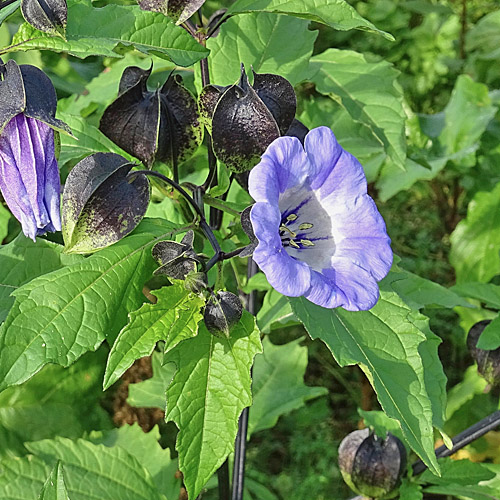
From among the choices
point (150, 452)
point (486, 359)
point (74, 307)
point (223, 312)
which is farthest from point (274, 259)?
point (150, 452)

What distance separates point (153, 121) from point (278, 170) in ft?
0.57

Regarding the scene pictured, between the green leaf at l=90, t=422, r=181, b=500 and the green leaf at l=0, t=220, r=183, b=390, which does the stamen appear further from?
the green leaf at l=90, t=422, r=181, b=500

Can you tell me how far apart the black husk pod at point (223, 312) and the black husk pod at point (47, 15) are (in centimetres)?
29

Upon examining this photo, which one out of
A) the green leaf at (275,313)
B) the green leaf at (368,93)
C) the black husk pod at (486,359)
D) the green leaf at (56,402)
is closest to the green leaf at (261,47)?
the green leaf at (368,93)

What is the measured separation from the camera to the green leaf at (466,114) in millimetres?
1895

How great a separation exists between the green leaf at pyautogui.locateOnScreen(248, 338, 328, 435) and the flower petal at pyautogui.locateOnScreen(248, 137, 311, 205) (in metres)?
0.74

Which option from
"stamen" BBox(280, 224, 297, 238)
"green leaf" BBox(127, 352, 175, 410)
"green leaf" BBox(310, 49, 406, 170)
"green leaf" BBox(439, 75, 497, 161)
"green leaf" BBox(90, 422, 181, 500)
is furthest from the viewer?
"green leaf" BBox(439, 75, 497, 161)

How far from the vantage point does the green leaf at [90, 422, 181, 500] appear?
129cm

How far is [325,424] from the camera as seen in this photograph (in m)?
1.83

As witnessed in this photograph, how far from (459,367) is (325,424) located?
17.8 inches

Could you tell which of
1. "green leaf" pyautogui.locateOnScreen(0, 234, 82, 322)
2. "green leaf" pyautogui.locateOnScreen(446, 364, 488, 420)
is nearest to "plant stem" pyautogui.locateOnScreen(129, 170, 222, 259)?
"green leaf" pyautogui.locateOnScreen(0, 234, 82, 322)

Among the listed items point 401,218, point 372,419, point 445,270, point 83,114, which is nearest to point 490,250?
point 445,270

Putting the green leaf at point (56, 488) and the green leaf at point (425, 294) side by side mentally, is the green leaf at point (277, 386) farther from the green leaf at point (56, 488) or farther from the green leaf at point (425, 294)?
the green leaf at point (56, 488)

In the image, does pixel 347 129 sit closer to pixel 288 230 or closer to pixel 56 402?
pixel 288 230
